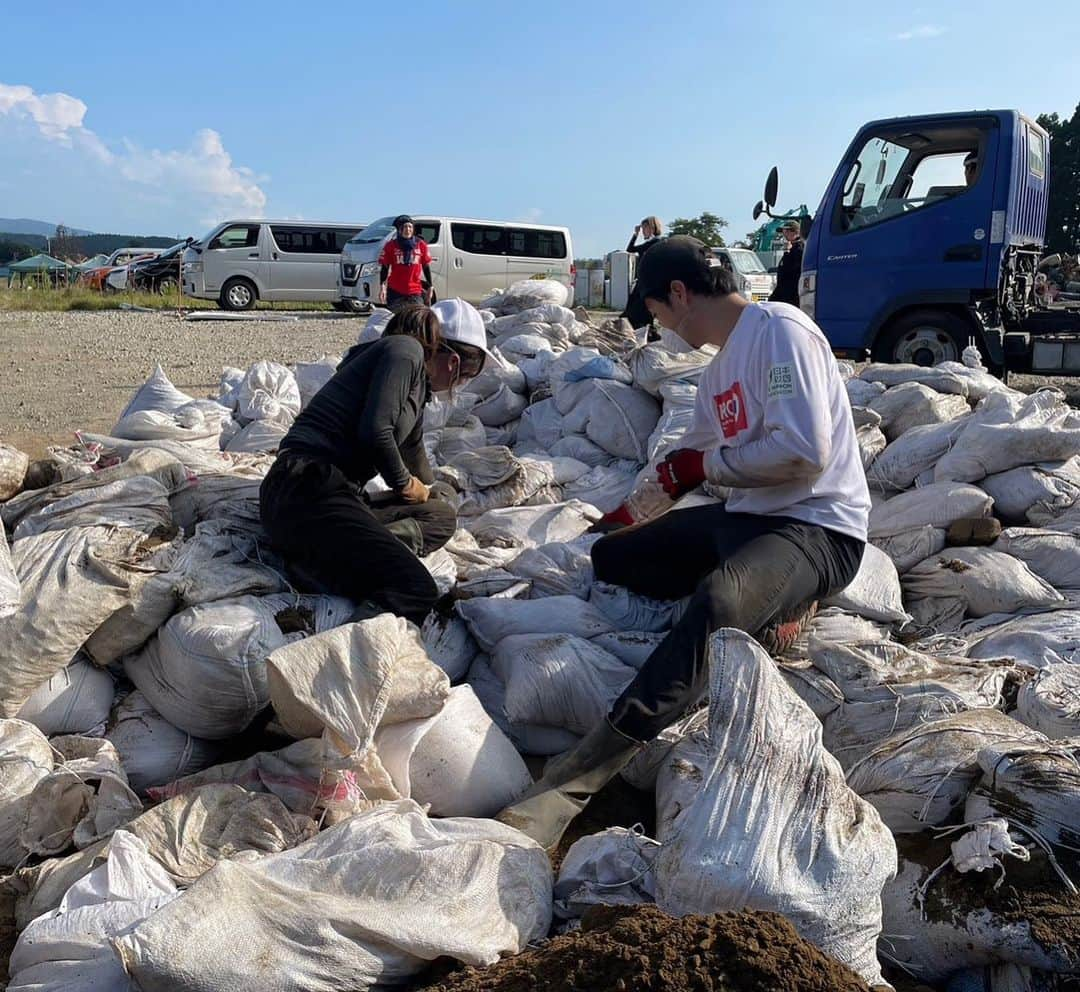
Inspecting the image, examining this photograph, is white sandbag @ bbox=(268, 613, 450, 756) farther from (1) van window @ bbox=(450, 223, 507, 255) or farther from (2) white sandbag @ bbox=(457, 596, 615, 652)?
(1) van window @ bbox=(450, 223, 507, 255)

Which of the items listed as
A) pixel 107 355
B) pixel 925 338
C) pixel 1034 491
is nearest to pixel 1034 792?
pixel 1034 491

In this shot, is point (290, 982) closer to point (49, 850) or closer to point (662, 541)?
point (49, 850)

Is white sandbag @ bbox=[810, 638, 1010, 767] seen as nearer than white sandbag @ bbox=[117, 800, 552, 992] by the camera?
No

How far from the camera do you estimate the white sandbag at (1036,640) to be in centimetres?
274

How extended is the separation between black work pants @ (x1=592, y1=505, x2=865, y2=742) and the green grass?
1567 cm

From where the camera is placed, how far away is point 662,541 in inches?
113

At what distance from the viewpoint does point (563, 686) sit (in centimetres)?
260

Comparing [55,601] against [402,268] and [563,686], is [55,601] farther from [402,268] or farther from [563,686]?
[402,268]

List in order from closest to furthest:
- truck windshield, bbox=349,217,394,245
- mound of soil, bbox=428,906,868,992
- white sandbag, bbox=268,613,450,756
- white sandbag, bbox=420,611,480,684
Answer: mound of soil, bbox=428,906,868,992, white sandbag, bbox=268,613,450,756, white sandbag, bbox=420,611,480,684, truck windshield, bbox=349,217,394,245

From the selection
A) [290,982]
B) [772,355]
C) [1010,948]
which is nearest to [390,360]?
[772,355]

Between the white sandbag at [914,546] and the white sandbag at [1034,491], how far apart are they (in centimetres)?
36

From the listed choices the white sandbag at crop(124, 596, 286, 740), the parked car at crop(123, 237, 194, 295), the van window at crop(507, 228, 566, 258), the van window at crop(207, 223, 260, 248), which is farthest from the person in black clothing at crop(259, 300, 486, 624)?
the parked car at crop(123, 237, 194, 295)

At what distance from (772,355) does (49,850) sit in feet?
6.69

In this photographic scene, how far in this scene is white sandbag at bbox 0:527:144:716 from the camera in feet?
8.22
